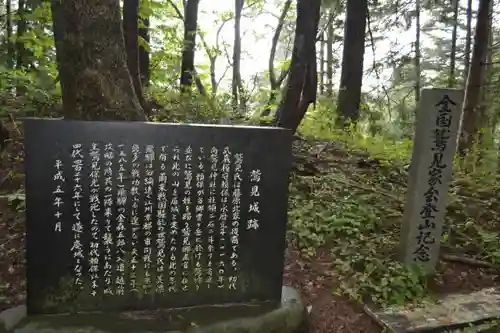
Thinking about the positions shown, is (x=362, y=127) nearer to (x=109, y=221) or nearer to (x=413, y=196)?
(x=413, y=196)

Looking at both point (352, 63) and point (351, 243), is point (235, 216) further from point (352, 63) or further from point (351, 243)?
point (352, 63)

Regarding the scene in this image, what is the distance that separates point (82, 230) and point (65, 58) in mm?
1643

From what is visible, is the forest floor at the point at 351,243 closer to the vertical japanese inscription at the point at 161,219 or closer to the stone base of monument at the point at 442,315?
the stone base of monument at the point at 442,315

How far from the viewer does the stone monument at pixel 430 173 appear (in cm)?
449

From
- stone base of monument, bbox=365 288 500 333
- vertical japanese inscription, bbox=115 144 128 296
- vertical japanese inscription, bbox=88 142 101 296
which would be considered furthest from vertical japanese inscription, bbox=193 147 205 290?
stone base of monument, bbox=365 288 500 333

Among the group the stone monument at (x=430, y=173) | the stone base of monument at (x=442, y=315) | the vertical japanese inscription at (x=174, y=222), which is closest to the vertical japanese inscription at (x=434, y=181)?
the stone monument at (x=430, y=173)

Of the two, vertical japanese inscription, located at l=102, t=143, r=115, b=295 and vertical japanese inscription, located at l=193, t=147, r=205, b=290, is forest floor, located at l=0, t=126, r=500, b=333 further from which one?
vertical japanese inscription, located at l=193, t=147, r=205, b=290

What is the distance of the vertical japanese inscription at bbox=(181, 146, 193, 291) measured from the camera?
3.46 meters

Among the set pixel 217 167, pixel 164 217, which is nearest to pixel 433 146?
pixel 217 167

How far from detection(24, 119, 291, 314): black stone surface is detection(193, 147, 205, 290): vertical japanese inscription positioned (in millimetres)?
26

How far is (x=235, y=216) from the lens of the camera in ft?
11.9

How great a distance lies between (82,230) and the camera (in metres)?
3.27

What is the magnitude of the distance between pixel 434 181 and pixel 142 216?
3.10 m

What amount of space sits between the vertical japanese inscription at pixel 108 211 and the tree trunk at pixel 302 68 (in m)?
3.74
